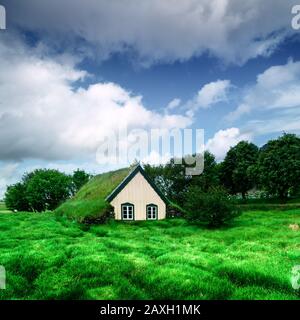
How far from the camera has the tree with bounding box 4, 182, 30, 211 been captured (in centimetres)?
7706

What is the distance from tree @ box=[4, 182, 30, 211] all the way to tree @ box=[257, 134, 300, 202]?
167ft

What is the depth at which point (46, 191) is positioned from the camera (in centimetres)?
7075

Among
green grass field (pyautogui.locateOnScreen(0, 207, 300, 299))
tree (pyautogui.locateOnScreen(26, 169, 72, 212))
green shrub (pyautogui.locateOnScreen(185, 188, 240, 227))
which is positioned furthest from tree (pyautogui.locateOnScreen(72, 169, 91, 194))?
green grass field (pyautogui.locateOnScreen(0, 207, 300, 299))

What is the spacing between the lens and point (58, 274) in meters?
12.1

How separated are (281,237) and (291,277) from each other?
11.0 m

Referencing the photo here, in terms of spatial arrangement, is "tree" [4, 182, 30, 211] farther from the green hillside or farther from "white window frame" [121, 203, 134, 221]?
"white window frame" [121, 203, 134, 221]

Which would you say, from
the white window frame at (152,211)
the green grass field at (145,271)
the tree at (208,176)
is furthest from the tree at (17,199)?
the green grass field at (145,271)

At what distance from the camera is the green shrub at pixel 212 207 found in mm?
28391

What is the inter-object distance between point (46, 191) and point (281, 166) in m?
45.8

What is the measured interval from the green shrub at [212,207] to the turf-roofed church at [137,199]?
7.14 meters

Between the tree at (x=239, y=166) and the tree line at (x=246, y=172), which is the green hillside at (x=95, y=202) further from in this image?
the tree at (x=239, y=166)

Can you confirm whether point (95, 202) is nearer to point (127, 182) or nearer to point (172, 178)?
point (127, 182)

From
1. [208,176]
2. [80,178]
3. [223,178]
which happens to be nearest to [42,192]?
[80,178]

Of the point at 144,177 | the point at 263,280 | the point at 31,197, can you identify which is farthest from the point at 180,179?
the point at 263,280
